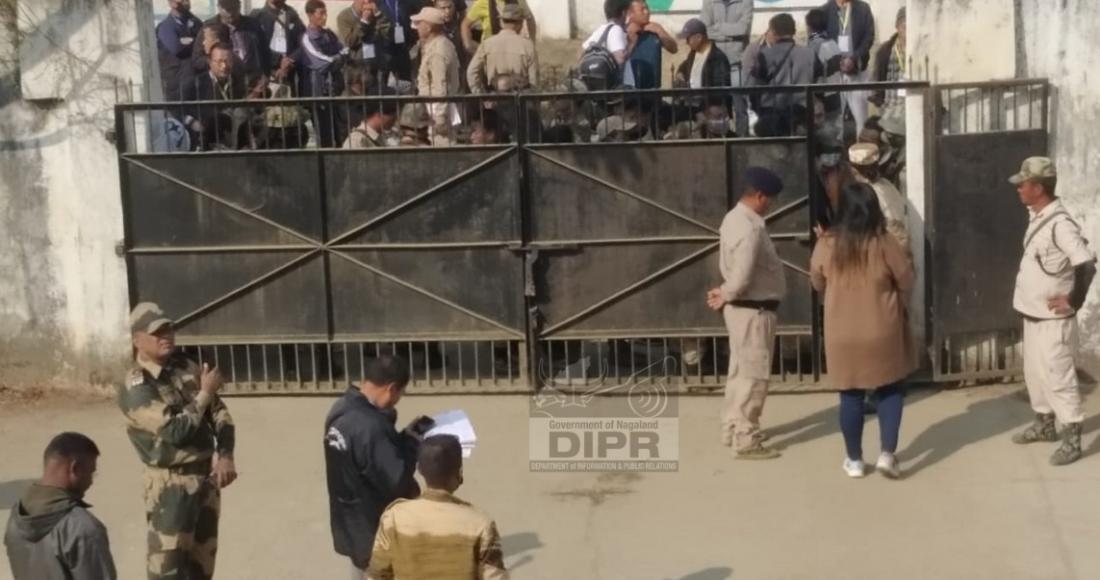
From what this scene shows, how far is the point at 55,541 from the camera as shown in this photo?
516cm

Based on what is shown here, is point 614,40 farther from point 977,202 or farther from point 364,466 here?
point 364,466

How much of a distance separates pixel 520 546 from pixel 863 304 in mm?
2153

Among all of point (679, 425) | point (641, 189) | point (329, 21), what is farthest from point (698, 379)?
point (329, 21)

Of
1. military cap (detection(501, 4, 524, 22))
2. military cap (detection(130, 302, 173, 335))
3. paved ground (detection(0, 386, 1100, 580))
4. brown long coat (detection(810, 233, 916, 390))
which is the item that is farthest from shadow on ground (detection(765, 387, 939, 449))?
military cap (detection(130, 302, 173, 335))

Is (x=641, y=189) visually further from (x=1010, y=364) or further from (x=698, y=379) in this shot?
(x=1010, y=364)

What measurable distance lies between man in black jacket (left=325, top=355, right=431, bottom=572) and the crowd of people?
161 inches

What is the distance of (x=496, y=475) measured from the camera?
29.5 ft

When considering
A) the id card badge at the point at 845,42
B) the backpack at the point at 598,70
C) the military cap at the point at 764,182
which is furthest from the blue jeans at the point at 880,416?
the id card badge at the point at 845,42

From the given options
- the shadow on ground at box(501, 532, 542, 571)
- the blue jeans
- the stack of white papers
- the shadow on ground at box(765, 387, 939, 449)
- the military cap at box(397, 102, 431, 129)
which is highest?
the military cap at box(397, 102, 431, 129)

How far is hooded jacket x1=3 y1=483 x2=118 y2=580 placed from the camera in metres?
5.16

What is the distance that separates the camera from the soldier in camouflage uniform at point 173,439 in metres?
6.39

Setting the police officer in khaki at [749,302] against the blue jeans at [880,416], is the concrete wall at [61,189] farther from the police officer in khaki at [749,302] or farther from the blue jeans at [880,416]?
the blue jeans at [880,416]

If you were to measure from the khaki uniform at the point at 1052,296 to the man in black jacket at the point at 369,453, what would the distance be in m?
4.02

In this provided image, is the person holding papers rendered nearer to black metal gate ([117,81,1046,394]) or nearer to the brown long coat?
the brown long coat
